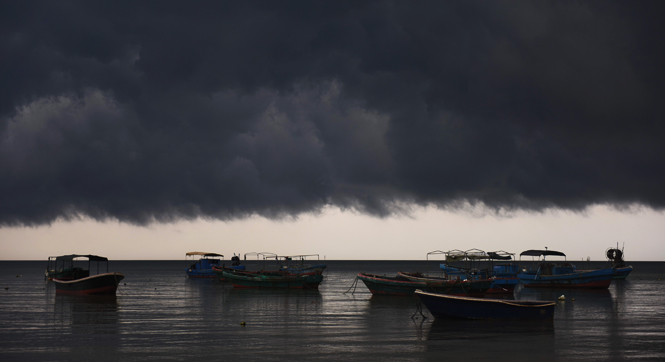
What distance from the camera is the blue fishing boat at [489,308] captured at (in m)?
31.9

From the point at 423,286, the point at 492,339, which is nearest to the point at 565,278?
the point at 423,286

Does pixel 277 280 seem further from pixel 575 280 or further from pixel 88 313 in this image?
pixel 575 280

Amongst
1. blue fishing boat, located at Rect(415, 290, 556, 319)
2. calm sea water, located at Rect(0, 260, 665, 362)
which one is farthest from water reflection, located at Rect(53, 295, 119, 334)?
blue fishing boat, located at Rect(415, 290, 556, 319)

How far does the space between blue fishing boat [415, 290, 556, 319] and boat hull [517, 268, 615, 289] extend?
40.4 meters

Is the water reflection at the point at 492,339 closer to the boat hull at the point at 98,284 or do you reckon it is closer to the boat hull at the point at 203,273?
the boat hull at the point at 98,284

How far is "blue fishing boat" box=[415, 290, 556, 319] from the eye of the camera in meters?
31.9

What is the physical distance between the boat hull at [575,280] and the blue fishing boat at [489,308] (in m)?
40.4

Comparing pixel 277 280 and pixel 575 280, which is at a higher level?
pixel 277 280

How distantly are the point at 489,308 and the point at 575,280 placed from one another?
42675 mm

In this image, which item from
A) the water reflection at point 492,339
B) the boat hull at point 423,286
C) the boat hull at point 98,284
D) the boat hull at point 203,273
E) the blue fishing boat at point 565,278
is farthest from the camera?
the boat hull at point 203,273

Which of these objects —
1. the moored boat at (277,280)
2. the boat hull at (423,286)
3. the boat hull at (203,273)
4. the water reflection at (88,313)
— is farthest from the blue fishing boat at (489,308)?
the boat hull at (203,273)

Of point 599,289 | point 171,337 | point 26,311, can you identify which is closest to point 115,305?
point 26,311

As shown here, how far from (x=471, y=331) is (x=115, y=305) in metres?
30.1

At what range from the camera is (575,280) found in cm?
6906
